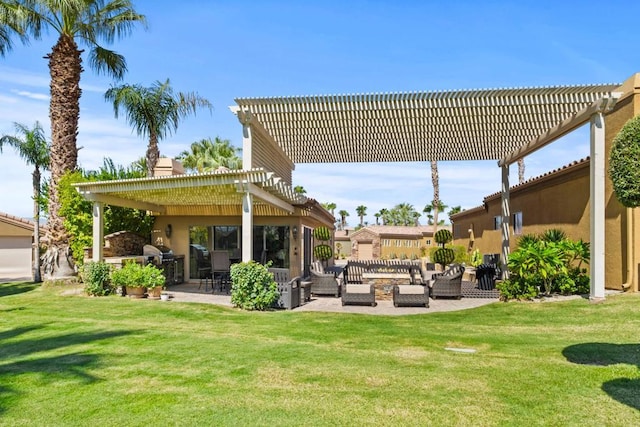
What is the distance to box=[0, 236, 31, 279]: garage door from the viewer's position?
22.5 metres

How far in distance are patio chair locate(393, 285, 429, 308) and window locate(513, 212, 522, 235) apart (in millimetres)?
8759

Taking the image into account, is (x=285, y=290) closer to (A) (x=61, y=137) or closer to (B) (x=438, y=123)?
(B) (x=438, y=123)

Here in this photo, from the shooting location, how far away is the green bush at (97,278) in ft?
39.3

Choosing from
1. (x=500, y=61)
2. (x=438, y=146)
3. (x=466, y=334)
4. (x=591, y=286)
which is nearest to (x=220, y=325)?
(x=466, y=334)

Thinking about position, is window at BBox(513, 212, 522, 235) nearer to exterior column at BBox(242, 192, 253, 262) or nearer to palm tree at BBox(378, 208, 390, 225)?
exterior column at BBox(242, 192, 253, 262)

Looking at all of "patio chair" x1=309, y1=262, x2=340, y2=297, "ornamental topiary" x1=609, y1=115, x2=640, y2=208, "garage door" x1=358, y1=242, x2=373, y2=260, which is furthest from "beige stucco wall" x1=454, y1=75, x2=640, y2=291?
"garage door" x1=358, y1=242, x2=373, y2=260

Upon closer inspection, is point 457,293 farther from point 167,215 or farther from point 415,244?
point 415,244

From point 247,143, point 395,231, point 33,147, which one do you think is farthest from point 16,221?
point 395,231

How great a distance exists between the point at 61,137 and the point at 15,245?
12213mm

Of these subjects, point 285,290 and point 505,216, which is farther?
point 505,216

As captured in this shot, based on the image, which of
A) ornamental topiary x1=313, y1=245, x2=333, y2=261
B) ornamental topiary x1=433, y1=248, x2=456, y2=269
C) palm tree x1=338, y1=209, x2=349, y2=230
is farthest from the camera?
palm tree x1=338, y1=209, x2=349, y2=230

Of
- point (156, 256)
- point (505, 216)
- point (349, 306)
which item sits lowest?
point (349, 306)

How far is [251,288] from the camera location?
32.8 ft

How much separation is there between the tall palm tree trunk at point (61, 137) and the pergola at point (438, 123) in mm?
6727
